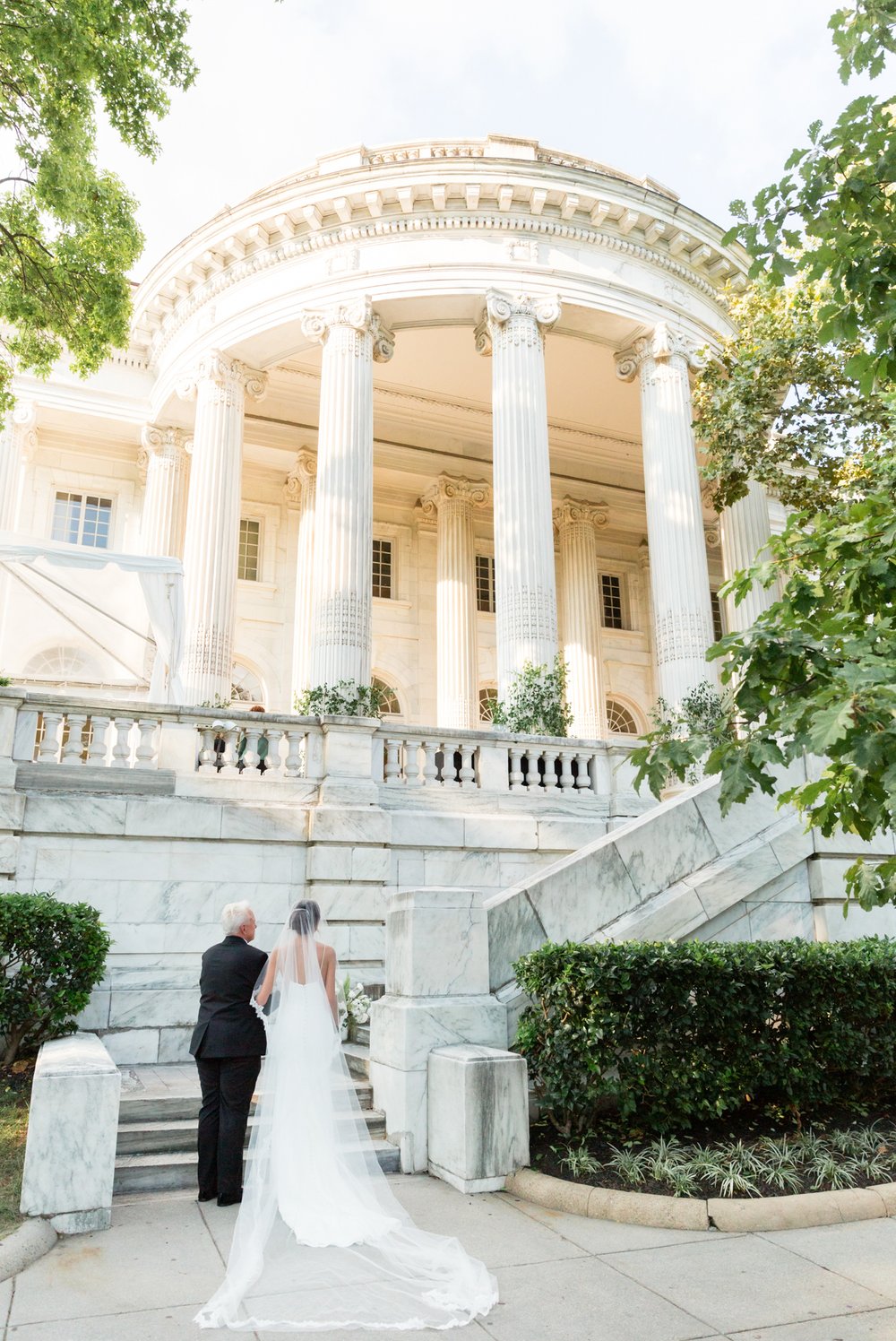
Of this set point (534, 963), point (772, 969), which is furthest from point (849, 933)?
point (534, 963)

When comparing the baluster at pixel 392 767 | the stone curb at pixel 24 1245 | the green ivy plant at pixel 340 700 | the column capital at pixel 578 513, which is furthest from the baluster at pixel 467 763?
the column capital at pixel 578 513

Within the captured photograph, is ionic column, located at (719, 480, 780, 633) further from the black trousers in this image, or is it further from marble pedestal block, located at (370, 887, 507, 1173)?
the black trousers

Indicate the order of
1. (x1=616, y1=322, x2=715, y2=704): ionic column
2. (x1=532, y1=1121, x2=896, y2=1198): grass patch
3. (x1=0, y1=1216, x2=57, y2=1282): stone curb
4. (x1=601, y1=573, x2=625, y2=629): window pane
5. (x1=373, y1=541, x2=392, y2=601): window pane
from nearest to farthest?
(x1=0, y1=1216, x2=57, y2=1282): stone curb → (x1=532, y1=1121, x2=896, y2=1198): grass patch → (x1=616, y1=322, x2=715, y2=704): ionic column → (x1=373, y1=541, x2=392, y2=601): window pane → (x1=601, y1=573, x2=625, y2=629): window pane

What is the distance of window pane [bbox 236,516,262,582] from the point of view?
1117 inches

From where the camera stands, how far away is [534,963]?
7.35 meters

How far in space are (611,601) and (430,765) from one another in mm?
19908

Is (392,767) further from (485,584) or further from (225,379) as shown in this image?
(485,584)

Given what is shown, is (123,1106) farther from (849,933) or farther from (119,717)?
(849,933)

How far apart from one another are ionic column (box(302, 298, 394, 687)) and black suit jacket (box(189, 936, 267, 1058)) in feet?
35.0

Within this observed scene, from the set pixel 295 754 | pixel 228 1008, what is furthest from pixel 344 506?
pixel 228 1008

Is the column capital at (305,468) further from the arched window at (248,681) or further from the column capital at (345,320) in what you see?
the column capital at (345,320)

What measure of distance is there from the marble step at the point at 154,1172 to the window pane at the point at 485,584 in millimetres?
24151

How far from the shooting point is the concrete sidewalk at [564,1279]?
451cm

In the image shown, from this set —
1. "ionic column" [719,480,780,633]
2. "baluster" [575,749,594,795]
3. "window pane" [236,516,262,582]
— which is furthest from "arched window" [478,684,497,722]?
"baluster" [575,749,594,795]
